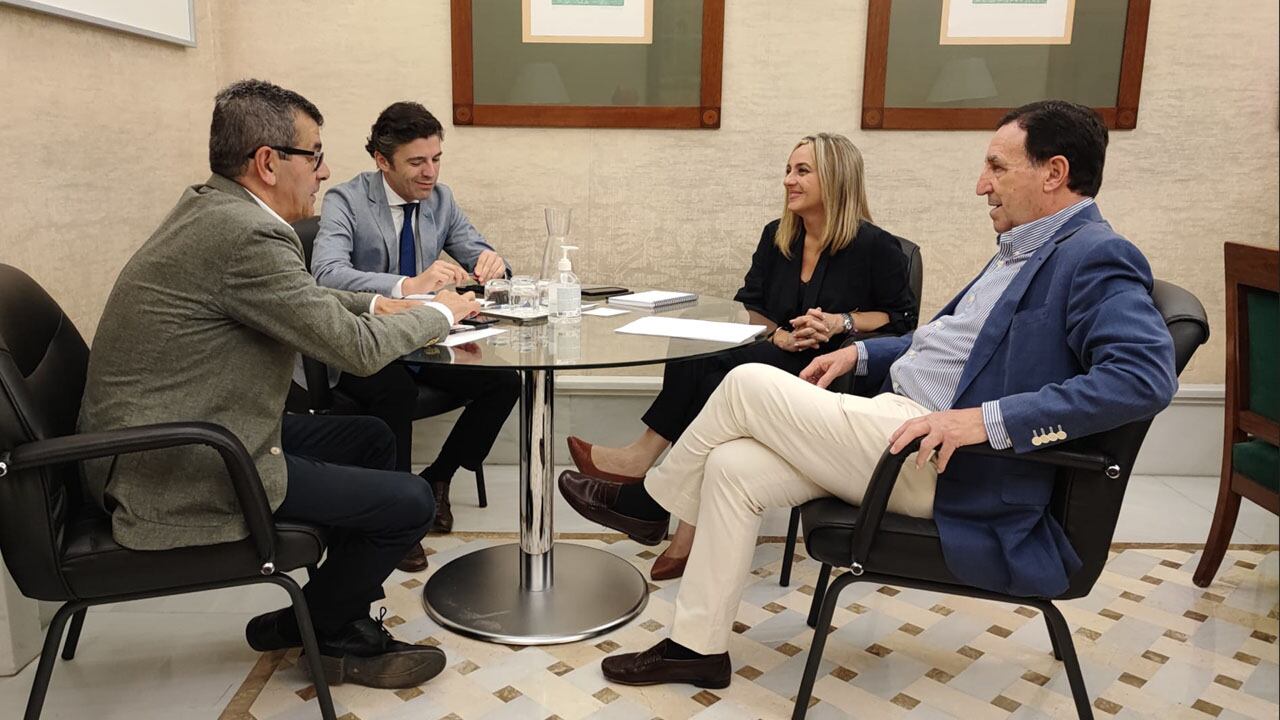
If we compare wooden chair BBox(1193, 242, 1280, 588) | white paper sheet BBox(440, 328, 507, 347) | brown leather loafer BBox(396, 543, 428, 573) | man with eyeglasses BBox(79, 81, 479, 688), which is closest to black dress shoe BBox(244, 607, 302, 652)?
man with eyeglasses BBox(79, 81, 479, 688)

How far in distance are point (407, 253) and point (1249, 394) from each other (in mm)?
2598

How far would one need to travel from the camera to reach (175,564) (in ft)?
5.79

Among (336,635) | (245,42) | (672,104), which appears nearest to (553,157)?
(672,104)

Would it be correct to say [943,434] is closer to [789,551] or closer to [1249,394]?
[789,551]

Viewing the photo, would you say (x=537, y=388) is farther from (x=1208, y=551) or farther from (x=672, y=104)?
(x=1208, y=551)

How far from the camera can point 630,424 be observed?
12.6ft

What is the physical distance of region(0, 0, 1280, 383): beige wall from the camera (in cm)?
359

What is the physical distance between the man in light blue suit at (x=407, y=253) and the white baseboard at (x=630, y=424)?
0.59 metres

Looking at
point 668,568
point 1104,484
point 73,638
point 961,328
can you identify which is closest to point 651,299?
point 668,568

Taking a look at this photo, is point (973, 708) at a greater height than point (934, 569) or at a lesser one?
lesser

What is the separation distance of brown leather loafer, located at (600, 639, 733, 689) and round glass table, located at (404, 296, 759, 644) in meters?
0.24

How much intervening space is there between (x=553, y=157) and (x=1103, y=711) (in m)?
2.62

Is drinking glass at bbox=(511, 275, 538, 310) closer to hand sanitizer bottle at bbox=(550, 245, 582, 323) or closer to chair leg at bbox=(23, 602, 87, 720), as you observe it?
hand sanitizer bottle at bbox=(550, 245, 582, 323)

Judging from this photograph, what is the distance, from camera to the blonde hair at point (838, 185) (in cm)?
307
